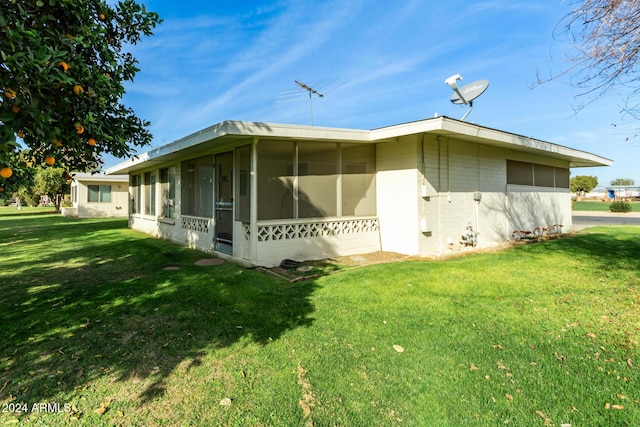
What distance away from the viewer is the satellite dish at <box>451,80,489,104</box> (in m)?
8.48

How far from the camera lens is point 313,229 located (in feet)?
23.7

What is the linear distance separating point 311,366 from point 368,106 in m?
15.2

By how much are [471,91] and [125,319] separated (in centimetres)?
938

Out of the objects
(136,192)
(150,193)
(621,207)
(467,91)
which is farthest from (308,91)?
(621,207)

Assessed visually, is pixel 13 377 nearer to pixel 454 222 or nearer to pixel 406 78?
pixel 454 222

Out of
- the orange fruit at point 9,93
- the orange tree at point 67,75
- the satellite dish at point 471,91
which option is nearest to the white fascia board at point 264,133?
the orange tree at point 67,75

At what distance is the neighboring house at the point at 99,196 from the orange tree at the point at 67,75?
73.0ft

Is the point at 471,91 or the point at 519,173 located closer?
the point at 471,91

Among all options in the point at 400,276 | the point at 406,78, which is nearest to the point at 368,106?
the point at 406,78

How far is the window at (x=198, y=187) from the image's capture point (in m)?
8.28

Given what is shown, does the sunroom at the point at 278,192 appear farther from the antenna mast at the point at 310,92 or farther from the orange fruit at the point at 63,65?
the orange fruit at the point at 63,65

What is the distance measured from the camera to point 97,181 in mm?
21938

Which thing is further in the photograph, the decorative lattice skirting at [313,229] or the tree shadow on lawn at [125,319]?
the decorative lattice skirting at [313,229]

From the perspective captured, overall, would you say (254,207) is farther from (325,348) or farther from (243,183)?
(325,348)
